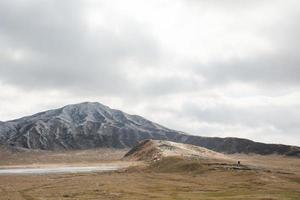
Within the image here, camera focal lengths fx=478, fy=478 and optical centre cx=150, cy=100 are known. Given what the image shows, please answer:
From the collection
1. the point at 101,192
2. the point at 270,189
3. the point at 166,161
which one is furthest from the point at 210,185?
the point at 166,161

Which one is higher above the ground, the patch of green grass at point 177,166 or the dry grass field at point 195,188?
the patch of green grass at point 177,166

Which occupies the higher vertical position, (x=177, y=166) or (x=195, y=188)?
(x=177, y=166)

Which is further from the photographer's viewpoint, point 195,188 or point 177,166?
point 177,166

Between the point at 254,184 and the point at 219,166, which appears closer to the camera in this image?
the point at 254,184

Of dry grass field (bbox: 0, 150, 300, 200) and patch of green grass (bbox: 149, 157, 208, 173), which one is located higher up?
patch of green grass (bbox: 149, 157, 208, 173)

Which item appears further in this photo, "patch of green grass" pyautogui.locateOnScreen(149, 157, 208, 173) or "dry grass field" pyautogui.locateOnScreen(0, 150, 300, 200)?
"patch of green grass" pyautogui.locateOnScreen(149, 157, 208, 173)

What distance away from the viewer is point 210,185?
104688 mm

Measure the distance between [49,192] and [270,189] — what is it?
43.1 meters

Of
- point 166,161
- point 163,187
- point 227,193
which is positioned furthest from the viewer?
point 166,161

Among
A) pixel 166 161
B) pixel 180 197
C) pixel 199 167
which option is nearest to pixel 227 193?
pixel 180 197

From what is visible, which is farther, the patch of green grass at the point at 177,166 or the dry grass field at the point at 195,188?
the patch of green grass at the point at 177,166

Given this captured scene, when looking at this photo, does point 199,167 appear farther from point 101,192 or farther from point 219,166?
point 101,192

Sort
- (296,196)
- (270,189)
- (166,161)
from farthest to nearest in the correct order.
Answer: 1. (166,161)
2. (270,189)
3. (296,196)

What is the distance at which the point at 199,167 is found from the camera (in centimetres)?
14400
